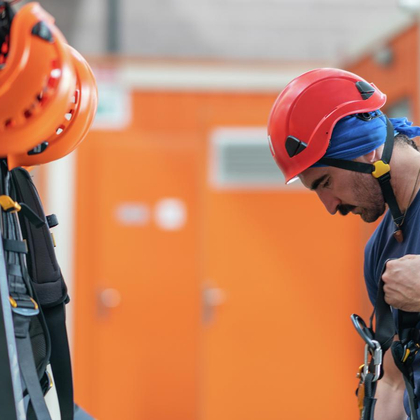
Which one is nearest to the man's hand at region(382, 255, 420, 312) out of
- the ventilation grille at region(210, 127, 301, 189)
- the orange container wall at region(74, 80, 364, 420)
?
the orange container wall at region(74, 80, 364, 420)

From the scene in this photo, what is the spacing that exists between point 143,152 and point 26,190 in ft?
12.2

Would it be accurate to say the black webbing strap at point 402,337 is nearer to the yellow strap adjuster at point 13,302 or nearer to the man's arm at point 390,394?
the man's arm at point 390,394

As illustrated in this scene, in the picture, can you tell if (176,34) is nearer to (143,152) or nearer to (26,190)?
(143,152)

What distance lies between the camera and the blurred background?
5.00 meters

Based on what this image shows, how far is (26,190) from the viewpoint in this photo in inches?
63.9

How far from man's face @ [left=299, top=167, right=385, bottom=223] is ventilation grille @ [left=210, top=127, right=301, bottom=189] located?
2.93 m

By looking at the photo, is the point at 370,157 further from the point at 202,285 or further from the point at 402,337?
the point at 202,285

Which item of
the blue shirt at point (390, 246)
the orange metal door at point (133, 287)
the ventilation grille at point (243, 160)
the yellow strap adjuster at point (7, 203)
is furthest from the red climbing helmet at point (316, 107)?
the orange metal door at point (133, 287)

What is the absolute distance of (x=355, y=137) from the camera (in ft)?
6.82

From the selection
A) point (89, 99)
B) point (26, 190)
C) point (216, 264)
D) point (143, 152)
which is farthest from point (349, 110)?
point (143, 152)

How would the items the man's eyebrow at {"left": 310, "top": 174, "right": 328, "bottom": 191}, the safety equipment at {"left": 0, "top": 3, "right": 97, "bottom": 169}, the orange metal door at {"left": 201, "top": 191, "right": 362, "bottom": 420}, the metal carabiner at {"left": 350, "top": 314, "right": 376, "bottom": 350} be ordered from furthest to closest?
the orange metal door at {"left": 201, "top": 191, "right": 362, "bottom": 420}
the man's eyebrow at {"left": 310, "top": 174, "right": 328, "bottom": 191}
the metal carabiner at {"left": 350, "top": 314, "right": 376, "bottom": 350}
the safety equipment at {"left": 0, "top": 3, "right": 97, "bottom": 169}

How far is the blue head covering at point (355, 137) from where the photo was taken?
208 centimetres

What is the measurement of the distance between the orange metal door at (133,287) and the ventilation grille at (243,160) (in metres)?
0.25

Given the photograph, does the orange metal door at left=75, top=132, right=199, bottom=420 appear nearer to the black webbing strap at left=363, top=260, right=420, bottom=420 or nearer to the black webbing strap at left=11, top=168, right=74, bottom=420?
the black webbing strap at left=363, top=260, right=420, bottom=420
